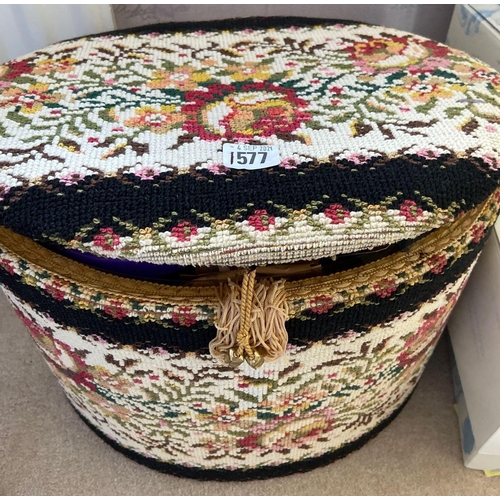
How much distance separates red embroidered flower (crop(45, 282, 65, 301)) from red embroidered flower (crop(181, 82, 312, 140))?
0.75ft

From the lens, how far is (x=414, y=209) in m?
0.47

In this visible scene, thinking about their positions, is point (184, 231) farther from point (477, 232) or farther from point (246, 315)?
point (477, 232)

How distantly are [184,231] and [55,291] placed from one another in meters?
0.19

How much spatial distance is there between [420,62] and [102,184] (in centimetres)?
50

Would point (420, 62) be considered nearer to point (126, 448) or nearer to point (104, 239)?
point (104, 239)

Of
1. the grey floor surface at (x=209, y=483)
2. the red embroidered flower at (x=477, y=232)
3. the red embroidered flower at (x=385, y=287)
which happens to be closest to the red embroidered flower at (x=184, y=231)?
the red embroidered flower at (x=385, y=287)

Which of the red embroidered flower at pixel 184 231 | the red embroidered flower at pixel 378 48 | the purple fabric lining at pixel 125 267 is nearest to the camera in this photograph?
the red embroidered flower at pixel 184 231

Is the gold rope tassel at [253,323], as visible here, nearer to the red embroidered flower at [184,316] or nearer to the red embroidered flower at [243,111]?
the red embroidered flower at [184,316]

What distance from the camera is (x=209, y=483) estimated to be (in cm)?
86

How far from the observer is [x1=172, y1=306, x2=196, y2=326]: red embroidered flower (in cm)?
53

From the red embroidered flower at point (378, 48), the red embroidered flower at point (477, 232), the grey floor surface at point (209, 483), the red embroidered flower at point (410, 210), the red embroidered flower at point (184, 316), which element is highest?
the red embroidered flower at point (378, 48)

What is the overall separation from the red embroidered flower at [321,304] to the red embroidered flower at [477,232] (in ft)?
0.66

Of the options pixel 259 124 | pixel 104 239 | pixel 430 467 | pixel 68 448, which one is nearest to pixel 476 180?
pixel 259 124

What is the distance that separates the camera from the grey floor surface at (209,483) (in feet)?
2.79
